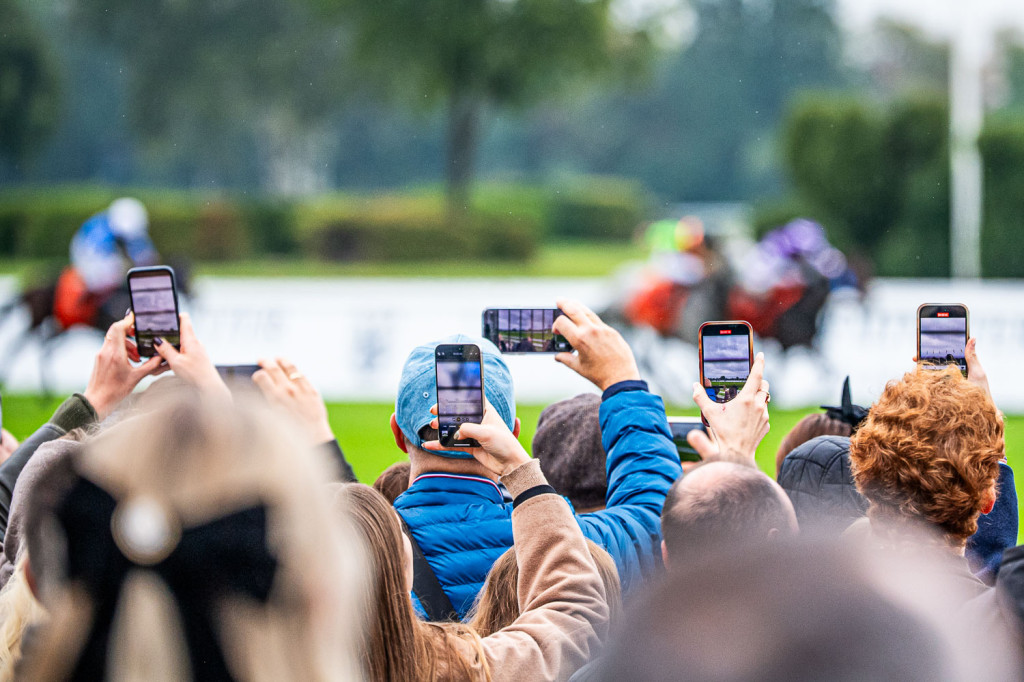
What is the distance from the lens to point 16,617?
1.41 metres

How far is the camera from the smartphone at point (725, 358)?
2.74m

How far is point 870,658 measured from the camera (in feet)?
3.07

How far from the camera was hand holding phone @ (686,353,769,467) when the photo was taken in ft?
7.64

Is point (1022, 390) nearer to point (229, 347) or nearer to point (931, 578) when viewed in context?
point (229, 347)

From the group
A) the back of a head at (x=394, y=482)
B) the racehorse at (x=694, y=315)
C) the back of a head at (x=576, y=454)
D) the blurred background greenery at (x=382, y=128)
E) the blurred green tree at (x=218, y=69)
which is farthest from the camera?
the blurred green tree at (x=218, y=69)

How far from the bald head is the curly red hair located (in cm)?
17

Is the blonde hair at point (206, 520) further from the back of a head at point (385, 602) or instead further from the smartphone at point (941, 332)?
the smartphone at point (941, 332)

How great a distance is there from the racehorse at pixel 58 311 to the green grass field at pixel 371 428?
18.3 inches

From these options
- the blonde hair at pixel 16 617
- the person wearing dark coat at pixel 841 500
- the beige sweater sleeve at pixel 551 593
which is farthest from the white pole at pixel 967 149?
the blonde hair at pixel 16 617

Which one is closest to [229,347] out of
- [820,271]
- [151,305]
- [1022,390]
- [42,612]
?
[820,271]

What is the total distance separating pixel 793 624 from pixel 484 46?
790 inches

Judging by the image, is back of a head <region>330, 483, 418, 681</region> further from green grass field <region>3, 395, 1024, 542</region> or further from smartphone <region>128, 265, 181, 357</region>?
green grass field <region>3, 395, 1024, 542</region>

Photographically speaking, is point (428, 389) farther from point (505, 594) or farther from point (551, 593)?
point (551, 593)

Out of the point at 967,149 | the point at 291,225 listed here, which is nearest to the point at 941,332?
the point at 967,149
